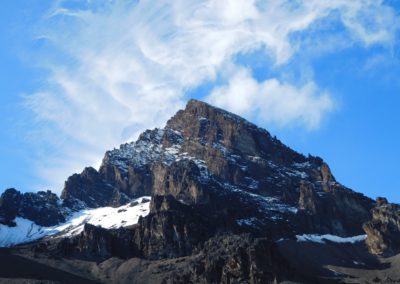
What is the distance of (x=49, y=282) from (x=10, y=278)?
41.0ft

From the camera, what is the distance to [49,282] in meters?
195

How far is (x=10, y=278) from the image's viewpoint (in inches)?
7830
